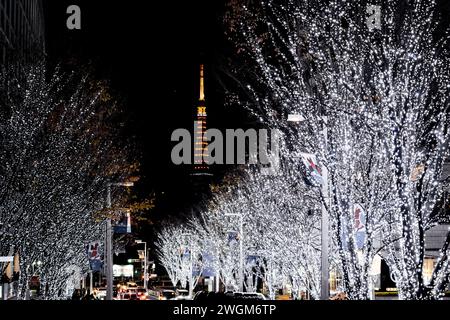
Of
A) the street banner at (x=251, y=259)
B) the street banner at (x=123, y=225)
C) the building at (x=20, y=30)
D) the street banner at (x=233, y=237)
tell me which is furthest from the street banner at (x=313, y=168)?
the street banner at (x=251, y=259)

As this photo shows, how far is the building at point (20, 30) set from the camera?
2614cm

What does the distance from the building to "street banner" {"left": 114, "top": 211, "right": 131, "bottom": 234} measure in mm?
8303

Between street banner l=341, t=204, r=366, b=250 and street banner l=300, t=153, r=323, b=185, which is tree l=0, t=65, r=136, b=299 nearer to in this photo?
street banner l=300, t=153, r=323, b=185

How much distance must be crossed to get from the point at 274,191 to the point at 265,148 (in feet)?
5.83

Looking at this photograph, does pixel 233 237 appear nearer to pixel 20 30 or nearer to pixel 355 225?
pixel 20 30

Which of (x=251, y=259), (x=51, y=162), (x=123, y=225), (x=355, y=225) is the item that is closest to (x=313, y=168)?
(x=355, y=225)

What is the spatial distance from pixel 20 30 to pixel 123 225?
48.5ft

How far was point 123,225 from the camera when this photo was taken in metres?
33.2

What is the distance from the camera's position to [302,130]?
1708 centimetres

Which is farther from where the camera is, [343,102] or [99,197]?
[99,197]

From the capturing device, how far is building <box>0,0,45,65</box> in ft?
85.8

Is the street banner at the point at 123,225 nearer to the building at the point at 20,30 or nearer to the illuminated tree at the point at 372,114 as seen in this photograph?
the building at the point at 20,30
